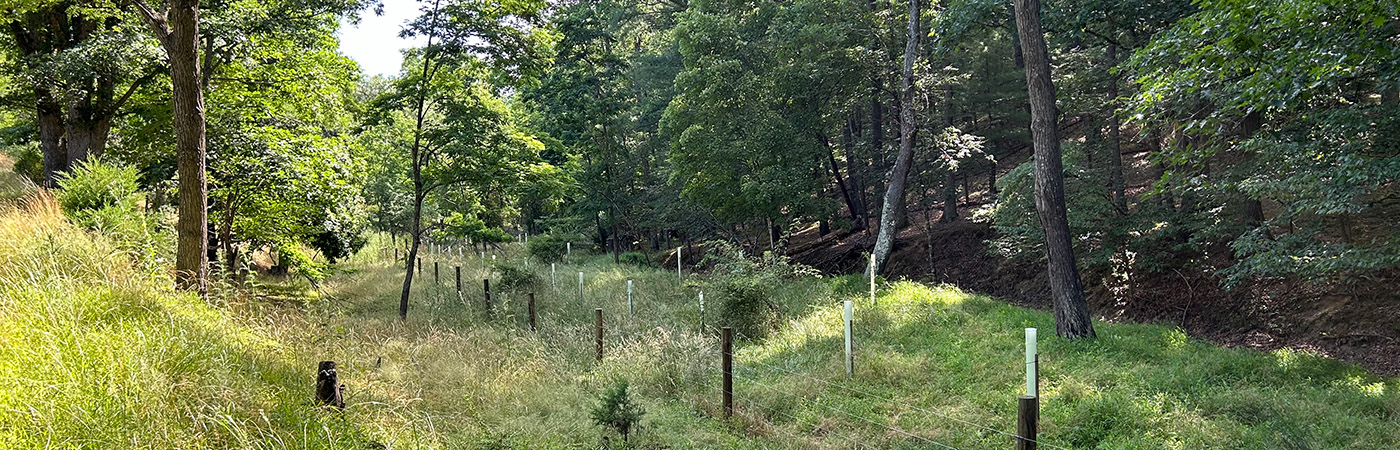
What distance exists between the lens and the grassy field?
358 centimetres

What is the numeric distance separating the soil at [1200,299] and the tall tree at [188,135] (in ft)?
45.2

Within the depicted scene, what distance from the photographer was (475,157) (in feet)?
39.6

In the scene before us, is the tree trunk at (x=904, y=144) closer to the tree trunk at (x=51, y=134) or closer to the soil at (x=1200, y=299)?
the soil at (x=1200, y=299)

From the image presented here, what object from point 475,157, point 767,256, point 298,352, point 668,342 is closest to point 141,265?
point 298,352

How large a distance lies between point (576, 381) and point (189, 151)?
14.2ft

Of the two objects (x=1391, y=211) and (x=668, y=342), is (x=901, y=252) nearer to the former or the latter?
(x=1391, y=211)

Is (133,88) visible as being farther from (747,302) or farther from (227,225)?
(747,302)

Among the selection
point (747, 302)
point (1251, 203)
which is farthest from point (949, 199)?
point (747, 302)

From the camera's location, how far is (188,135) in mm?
6152

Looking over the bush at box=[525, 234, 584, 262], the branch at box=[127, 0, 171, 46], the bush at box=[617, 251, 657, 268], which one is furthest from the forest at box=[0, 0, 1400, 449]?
the bush at box=[525, 234, 584, 262]

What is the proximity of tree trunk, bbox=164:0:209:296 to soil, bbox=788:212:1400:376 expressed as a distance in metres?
13.8

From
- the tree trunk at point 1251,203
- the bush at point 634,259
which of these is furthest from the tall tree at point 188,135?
the bush at point 634,259

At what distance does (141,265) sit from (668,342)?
16.9 feet

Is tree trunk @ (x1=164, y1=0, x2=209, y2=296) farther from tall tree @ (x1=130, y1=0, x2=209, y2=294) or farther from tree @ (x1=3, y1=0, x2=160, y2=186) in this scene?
tree @ (x1=3, y1=0, x2=160, y2=186)
